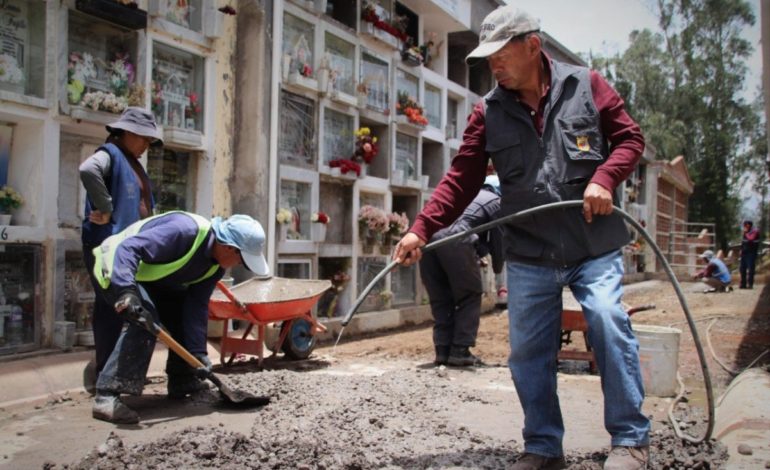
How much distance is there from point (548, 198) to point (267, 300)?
3299mm

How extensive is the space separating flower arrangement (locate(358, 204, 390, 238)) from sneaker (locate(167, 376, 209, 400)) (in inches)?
172

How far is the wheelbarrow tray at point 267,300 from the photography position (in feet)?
16.8

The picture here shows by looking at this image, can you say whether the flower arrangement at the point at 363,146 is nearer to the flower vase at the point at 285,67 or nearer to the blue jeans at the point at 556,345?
the flower vase at the point at 285,67

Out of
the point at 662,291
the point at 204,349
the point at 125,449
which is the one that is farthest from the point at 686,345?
the point at 662,291

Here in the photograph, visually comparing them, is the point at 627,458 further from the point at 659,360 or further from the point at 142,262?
the point at 142,262

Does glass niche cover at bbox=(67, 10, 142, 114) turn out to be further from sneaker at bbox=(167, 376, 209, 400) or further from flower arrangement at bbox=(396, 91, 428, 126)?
flower arrangement at bbox=(396, 91, 428, 126)

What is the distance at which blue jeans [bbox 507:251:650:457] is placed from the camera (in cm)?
243

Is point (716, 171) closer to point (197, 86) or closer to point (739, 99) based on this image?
point (739, 99)

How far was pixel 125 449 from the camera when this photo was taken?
2896mm

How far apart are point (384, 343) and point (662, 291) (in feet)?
31.5

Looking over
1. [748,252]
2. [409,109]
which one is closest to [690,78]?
[748,252]

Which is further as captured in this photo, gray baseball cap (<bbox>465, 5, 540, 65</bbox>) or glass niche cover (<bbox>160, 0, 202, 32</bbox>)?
glass niche cover (<bbox>160, 0, 202, 32</bbox>)

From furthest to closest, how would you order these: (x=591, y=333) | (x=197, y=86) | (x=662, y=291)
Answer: (x=662, y=291) < (x=197, y=86) < (x=591, y=333)

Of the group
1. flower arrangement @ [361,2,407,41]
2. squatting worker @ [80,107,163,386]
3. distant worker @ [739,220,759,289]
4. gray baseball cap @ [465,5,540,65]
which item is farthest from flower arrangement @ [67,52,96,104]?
distant worker @ [739,220,759,289]
